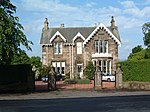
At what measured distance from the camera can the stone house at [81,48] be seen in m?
62.2

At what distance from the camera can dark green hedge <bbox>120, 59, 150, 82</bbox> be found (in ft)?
148

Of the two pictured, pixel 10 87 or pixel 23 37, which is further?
pixel 10 87

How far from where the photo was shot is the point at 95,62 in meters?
62.3

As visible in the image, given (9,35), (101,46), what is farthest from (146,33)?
(9,35)

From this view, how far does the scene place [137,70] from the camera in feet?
150

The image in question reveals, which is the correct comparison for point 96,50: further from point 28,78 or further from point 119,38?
point 28,78

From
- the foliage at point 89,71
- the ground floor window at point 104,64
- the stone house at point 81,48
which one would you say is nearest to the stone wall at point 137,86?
the foliage at point 89,71

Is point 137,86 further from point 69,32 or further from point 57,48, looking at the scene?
point 69,32

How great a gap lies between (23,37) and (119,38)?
33047 millimetres

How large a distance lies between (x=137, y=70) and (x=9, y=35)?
19.5 meters

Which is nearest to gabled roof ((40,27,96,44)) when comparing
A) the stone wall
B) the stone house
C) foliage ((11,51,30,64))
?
the stone house

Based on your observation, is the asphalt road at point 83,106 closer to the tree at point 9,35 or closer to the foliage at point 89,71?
the tree at point 9,35

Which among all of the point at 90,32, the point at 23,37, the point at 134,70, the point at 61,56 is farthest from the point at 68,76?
the point at 23,37

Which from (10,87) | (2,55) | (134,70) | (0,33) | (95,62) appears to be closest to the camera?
(0,33)
